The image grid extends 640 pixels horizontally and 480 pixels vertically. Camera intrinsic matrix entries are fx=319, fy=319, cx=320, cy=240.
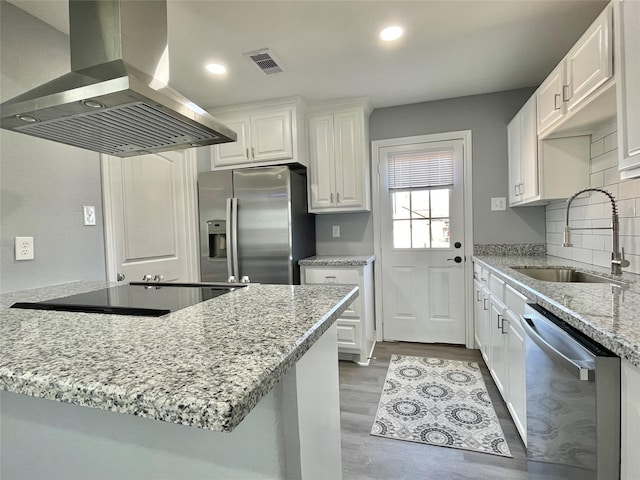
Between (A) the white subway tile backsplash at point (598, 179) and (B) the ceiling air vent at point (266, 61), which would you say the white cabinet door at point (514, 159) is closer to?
(A) the white subway tile backsplash at point (598, 179)

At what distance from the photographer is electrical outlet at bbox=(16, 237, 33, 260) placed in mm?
1616

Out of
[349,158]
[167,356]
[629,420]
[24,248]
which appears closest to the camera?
[167,356]

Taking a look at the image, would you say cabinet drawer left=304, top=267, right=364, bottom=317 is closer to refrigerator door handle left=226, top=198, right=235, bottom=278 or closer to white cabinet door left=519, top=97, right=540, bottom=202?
refrigerator door handle left=226, top=198, right=235, bottom=278

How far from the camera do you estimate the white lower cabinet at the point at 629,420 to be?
2.61ft

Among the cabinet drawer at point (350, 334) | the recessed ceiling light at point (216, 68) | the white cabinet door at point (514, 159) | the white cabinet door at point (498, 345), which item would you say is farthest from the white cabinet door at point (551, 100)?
the recessed ceiling light at point (216, 68)

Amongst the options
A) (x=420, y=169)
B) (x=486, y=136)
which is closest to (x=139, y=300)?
(x=420, y=169)

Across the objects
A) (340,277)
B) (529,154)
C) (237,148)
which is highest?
(237,148)

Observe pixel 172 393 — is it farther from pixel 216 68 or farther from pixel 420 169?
pixel 420 169

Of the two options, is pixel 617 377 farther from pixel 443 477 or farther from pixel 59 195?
pixel 59 195

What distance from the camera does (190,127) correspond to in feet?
4.28

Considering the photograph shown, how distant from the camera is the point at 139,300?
1.15 meters

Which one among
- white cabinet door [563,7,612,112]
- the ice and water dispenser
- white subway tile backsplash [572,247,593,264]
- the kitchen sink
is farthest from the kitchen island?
white subway tile backsplash [572,247,593,264]

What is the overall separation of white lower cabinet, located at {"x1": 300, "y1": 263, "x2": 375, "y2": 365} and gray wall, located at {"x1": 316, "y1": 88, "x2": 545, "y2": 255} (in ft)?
4.05

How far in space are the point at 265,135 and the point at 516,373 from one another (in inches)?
102
